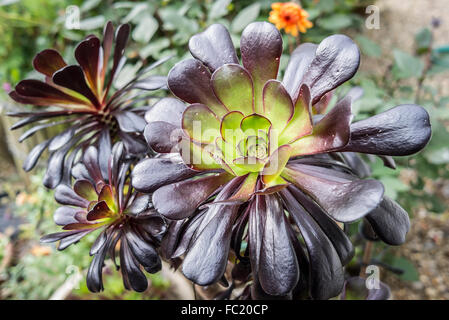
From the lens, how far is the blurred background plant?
112 centimetres

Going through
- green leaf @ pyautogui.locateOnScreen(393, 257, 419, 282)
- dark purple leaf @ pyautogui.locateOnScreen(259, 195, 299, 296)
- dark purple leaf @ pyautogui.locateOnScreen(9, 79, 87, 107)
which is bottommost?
green leaf @ pyautogui.locateOnScreen(393, 257, 419, 282)

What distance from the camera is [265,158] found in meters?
0.48

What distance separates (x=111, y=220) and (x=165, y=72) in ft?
2.74

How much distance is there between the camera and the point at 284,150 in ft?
1.43

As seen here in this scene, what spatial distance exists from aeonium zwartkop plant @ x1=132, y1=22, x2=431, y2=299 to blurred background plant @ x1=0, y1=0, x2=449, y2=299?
15.0 inches

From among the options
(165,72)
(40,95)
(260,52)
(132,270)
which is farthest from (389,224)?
(165,72)

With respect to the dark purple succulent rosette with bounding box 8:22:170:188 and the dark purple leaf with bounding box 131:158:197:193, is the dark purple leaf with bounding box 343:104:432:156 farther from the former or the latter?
the dark purple succulent rosette with bounding box 8:22:170:188

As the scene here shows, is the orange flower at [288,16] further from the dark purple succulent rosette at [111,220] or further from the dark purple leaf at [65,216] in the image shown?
the dark purple leaf at [65,216]

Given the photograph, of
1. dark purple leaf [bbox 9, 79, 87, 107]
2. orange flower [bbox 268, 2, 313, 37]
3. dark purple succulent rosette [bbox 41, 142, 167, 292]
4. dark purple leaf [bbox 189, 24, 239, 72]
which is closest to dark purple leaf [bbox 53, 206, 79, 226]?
dark purple succulent rosette [bbox 41, 142, 167, 292]

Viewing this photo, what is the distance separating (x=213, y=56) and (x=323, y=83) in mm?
175

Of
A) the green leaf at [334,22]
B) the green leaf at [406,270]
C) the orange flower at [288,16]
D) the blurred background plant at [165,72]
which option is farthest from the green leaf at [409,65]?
the green leaf at [406,270]

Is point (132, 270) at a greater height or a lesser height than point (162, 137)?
lesser

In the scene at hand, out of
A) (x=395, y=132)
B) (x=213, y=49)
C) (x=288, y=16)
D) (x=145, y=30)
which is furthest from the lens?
(x=145, y=30)

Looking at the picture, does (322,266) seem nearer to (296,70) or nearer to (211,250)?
(211,250)
